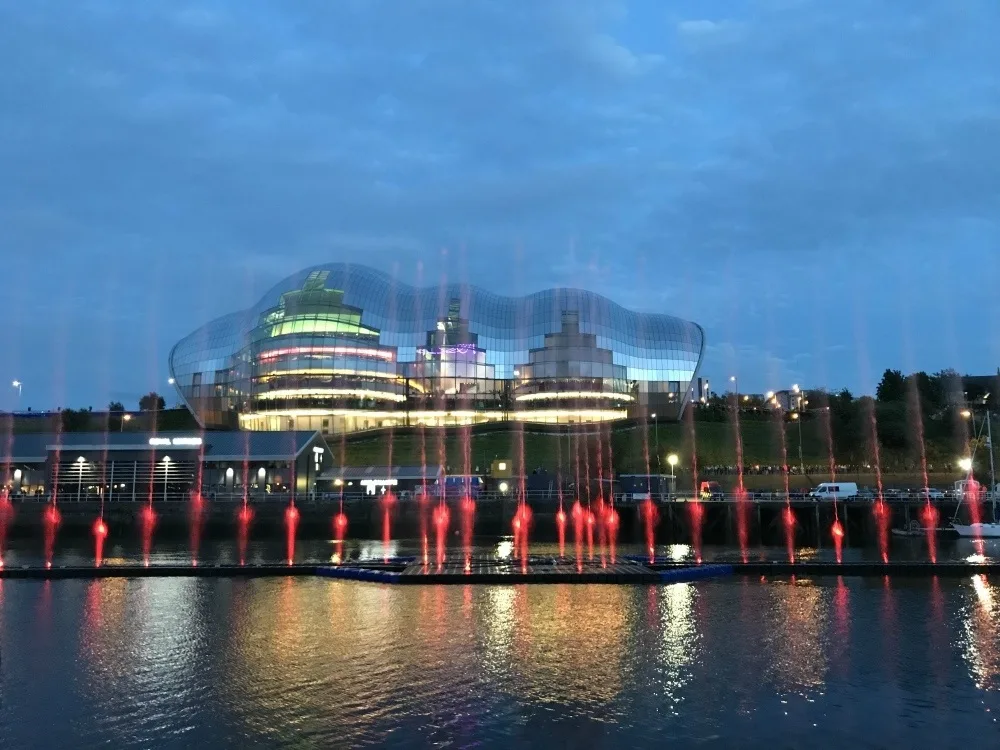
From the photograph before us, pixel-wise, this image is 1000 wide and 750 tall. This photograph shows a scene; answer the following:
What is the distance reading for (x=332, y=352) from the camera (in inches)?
4685

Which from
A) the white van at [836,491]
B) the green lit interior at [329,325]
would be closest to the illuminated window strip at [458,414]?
the green lit interior at [329,325]

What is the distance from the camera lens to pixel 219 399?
126188mm

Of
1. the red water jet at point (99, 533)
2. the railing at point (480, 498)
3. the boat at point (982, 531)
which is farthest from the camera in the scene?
the railing at point (480, 498)

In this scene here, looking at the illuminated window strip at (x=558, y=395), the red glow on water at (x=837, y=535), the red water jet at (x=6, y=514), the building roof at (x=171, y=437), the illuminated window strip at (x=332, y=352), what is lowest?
the red glow on water at (x=837, y=535)

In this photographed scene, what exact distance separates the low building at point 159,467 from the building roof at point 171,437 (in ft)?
0.30

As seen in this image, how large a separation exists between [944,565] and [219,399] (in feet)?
354

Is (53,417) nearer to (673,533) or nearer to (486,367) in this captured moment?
(486,367)

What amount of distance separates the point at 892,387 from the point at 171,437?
364 feet

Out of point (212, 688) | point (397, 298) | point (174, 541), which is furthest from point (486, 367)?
point (212, 688)

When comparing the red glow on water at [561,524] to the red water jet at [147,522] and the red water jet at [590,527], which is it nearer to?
the red water jet at [590,527]

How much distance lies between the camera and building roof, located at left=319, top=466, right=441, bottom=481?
80500 mm

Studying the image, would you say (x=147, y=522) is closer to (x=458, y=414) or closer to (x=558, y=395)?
(x=458, y=414)

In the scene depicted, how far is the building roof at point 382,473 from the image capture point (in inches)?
3169

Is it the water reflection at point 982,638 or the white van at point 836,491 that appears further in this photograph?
the white van at point 836,491
